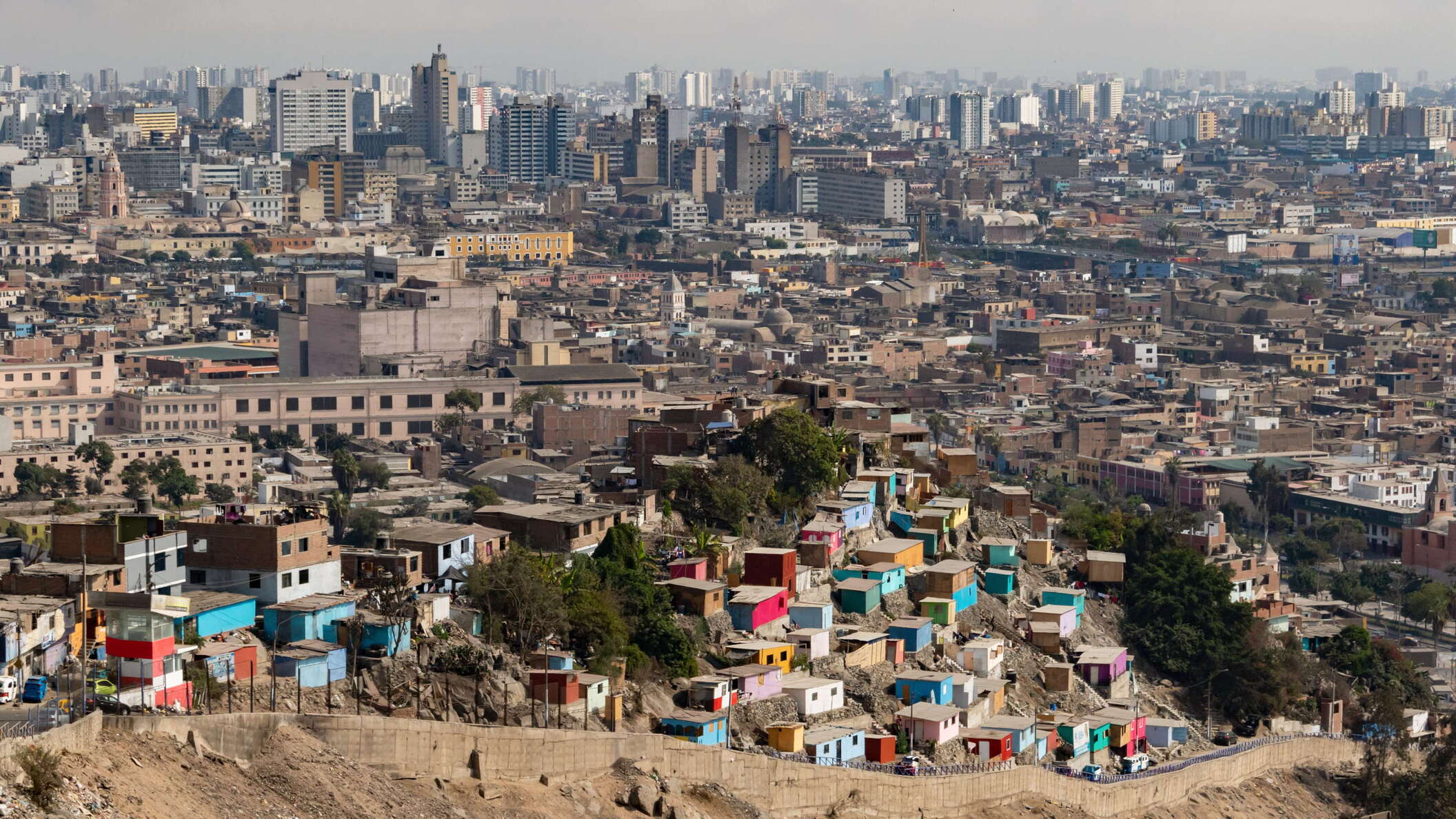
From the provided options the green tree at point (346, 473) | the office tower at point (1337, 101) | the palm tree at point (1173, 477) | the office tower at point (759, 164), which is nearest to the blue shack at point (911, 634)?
the green tree at point (346, 473)

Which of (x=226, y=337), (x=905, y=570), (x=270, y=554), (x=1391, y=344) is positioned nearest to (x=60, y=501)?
(x=905, y=570)

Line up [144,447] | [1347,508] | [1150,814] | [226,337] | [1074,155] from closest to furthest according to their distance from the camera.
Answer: [1150,814] < [144,447] < [1347,508] < [226,337] < [1074,155]

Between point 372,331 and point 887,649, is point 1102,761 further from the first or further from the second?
point 372,331

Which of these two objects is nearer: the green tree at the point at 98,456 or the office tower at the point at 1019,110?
the green tree at the point at 98,456

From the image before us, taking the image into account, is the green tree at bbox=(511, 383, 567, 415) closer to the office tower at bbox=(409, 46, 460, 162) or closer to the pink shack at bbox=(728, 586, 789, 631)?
the pink shack at bbox=(728, 586, 789, 631)

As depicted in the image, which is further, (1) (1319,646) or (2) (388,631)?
(1) (1319,646)

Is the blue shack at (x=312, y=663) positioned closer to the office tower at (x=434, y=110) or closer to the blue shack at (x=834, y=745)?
the blue shack at (x=834, y=745)

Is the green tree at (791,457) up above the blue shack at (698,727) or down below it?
above

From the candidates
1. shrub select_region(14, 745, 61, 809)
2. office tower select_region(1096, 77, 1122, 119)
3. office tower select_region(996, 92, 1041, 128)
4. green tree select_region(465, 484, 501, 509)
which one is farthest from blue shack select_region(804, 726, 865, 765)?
office tower select_region(1096, 77, 1122, 119)
